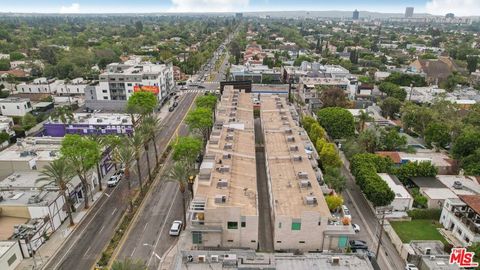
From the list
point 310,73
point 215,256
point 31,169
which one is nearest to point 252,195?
point 215,256

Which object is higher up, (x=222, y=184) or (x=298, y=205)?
(x=222, y=184)

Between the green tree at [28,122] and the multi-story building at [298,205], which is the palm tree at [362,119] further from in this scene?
the green tree at [28,122]

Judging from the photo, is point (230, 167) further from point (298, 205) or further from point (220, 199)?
point (298, 205)

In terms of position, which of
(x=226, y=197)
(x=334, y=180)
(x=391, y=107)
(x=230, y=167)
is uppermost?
(x=230, y=167)

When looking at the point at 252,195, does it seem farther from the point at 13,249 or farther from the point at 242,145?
the point at 13,249

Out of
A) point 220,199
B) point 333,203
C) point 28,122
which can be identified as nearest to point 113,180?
point 220,199

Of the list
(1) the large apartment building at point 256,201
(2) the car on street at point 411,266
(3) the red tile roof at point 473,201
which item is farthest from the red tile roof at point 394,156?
(2) the car on street at point 411,266
